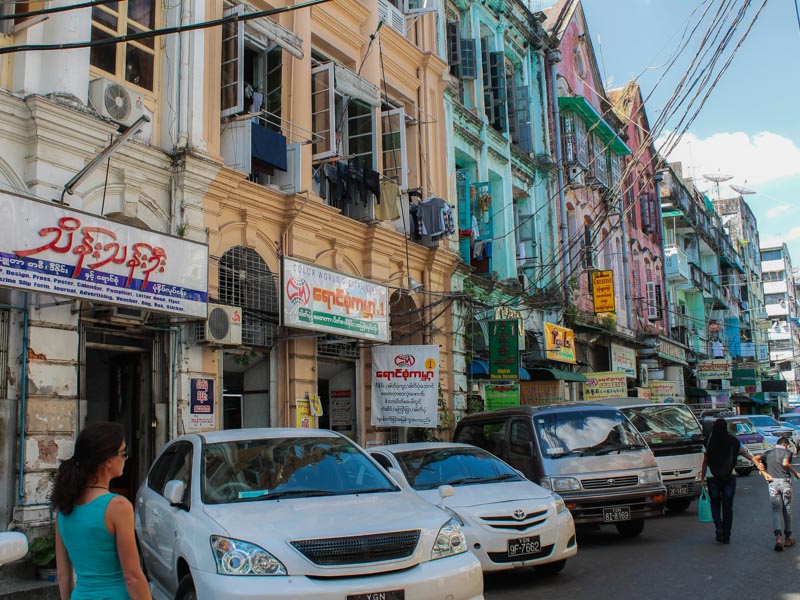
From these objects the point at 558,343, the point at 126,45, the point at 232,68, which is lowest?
the point at 558,343

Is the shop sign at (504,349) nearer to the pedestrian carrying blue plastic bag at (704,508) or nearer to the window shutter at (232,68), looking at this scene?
the pedestrian carrying blue plastic bag at (704,508)

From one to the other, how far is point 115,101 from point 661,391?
2974 centimetres

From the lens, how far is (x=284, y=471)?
22.3 ft

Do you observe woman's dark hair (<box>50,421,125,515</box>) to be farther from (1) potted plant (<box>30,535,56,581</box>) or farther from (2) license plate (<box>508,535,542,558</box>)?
(1) potted plant (<box>30,535,56,581</box>)

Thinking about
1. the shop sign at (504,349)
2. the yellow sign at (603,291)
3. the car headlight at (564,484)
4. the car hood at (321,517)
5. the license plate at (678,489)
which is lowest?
the license plate at (678,489)

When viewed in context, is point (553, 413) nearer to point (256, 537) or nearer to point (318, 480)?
point (318, 480)

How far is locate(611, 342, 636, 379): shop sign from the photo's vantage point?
101 feet

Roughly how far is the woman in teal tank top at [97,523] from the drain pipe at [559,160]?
75.0 ft

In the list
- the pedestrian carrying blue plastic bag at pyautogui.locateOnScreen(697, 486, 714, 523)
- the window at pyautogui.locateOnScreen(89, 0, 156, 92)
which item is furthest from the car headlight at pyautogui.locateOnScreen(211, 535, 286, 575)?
the window at pyautogui.locateOnScreen(89, 0, 156, 92)

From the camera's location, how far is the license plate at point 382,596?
5.30 metres

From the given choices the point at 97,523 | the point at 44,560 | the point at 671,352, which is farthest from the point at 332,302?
the point at 671,352

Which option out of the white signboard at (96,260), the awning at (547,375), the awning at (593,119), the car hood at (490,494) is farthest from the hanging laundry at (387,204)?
the awning at (593,119)

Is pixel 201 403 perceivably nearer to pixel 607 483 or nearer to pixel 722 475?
pixel 607 483

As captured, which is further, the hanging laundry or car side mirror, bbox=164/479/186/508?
the hanging laundry
